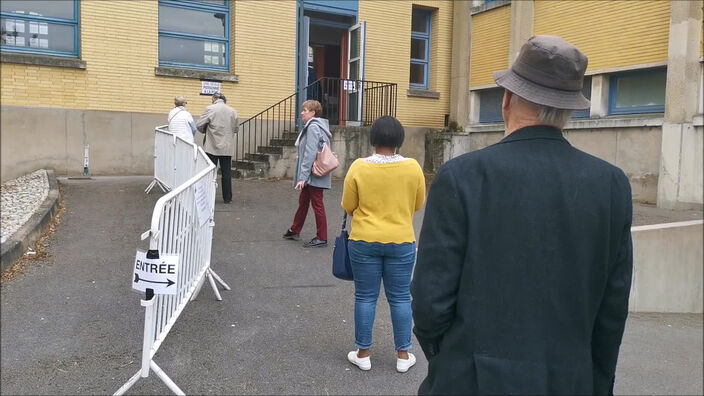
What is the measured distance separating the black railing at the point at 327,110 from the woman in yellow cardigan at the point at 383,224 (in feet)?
31.6

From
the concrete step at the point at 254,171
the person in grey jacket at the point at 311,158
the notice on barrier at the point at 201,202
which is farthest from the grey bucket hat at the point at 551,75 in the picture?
the concrete step at the point at 254,171

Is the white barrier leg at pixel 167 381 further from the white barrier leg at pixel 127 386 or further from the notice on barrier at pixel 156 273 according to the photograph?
the notice on barrier at pixel 156 273

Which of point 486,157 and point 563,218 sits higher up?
point 486,157

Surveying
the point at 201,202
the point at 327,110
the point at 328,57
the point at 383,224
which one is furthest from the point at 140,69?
the point at 383,224

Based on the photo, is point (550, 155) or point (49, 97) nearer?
point (550, 155)

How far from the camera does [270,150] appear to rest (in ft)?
44.1

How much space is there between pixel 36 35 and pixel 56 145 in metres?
2.33

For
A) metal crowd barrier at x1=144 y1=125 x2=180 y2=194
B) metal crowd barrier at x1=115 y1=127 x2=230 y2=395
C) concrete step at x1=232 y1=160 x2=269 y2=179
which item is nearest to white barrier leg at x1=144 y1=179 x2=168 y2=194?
metal crowd barrier at x1=144 y1=125 x2=180 y2=194

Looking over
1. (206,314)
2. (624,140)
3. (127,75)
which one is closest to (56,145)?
(127,75)

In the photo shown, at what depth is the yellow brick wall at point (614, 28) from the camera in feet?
37.2

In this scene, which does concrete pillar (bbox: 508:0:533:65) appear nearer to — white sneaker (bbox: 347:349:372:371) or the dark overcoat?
white sneaker (bbox: 347:349:372:371)

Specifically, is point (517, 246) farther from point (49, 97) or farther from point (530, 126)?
point (49, 97)

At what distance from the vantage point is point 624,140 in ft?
38.4

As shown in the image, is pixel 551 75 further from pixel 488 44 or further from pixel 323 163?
pixel 488 44
